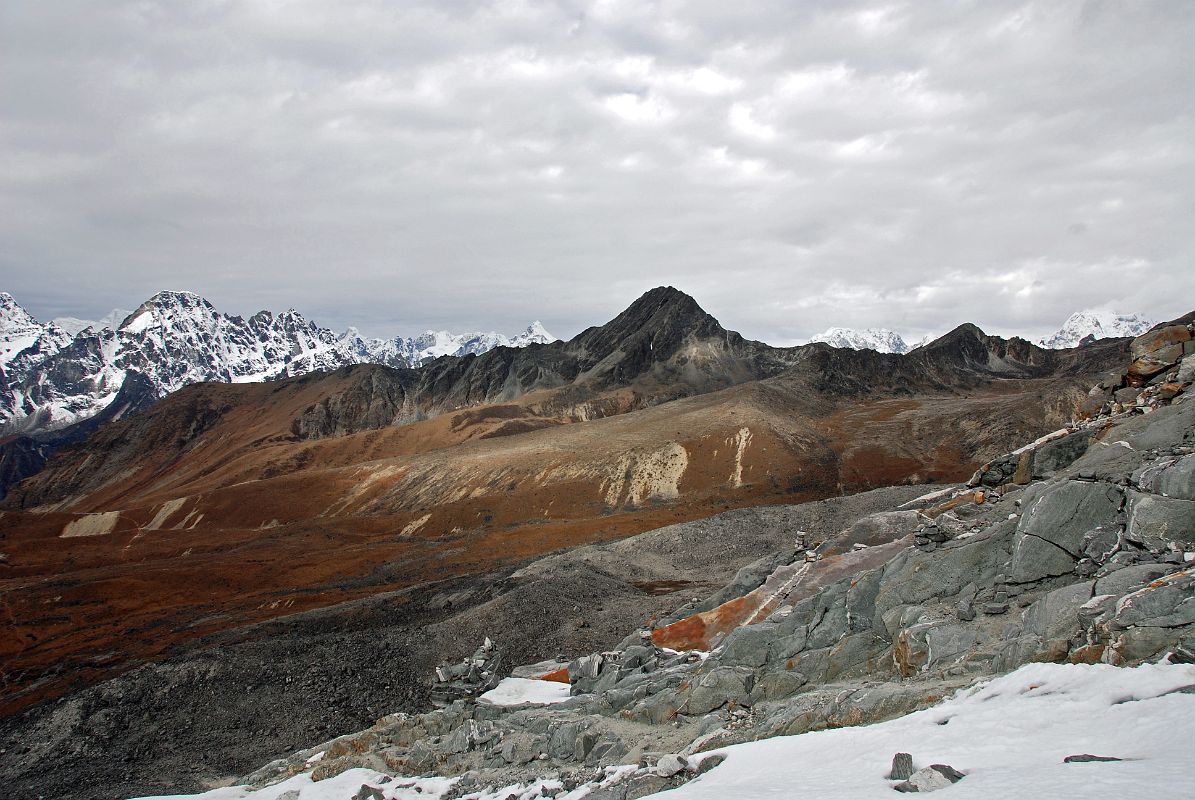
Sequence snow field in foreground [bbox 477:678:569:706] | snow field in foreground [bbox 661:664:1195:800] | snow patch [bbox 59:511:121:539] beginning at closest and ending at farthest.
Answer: snow field in foreground [bbox 661:664:1195:800]
snow field in foreground [bbox 477:678:569:706]
snow patch [bbox 59:511:121:539]

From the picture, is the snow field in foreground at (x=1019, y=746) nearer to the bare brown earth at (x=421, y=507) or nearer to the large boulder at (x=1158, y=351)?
the large boulder at (x=1158, y=351)

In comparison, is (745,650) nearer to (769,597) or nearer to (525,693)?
(769,597)

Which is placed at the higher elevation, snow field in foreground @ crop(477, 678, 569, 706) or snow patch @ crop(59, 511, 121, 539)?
snow patch @ crop(59, 511, 121, 539)

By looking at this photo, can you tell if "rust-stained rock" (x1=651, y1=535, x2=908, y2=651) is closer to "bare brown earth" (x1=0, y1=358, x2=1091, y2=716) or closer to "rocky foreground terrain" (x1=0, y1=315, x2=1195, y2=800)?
"rocky foreground terrain" (x1=0, y1=315, x2=1195, y2=800)

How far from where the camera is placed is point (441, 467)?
100688 mm

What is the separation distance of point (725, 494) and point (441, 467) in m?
45.2

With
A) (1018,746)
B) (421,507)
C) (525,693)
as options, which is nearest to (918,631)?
(1018,746)

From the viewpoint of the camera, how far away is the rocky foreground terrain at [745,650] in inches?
525

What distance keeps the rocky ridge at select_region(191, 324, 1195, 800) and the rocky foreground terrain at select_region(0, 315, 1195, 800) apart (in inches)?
2.4

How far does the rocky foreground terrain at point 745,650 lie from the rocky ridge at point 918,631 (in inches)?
2.4

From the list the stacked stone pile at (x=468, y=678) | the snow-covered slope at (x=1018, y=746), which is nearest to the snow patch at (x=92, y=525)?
the stacked stone pile at (x=468, y=678)

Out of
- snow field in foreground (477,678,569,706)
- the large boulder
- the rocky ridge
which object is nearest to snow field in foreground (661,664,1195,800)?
the rocky ridge

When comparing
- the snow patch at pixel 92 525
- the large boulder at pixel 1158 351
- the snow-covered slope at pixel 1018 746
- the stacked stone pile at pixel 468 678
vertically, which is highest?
the large boulder at pixel 1158 351

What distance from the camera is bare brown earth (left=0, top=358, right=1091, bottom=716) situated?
163 ft
